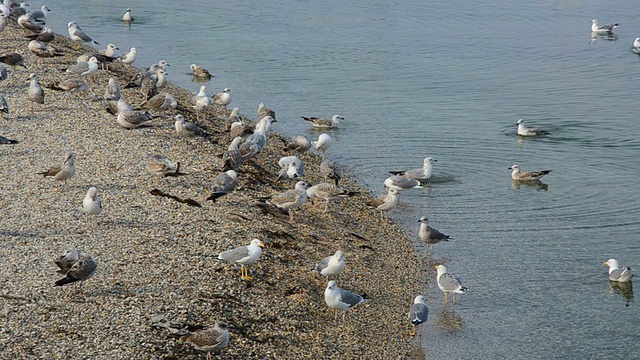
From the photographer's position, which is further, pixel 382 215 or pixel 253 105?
pixel 253 105

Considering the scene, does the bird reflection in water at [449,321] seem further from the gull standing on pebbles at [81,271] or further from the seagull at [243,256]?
the gull standing on pebbles at [81,271]

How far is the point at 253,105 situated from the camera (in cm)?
2272

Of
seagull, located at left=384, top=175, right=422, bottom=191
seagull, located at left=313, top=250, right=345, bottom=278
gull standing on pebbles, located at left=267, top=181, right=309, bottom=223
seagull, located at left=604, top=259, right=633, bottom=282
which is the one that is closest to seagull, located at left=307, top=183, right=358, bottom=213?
gull standing on pebbles, located at left=267, top=181, right=309, bottom=223

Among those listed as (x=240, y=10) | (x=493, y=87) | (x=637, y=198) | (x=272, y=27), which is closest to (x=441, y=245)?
(x=637, y=198)

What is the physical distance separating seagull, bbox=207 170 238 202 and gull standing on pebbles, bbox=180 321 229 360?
4.18m

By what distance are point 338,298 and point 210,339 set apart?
85.0 inches

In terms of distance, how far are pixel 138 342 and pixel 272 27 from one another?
90.0ft

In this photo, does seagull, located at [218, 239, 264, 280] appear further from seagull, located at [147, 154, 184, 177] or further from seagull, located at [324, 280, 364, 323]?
seagull, located at [147, 154, 184, 177]

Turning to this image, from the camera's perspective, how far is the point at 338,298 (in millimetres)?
10125

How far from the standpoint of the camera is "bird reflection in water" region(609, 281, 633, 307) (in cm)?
1222

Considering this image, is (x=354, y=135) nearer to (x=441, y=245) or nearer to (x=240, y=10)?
(x=441, y=245)

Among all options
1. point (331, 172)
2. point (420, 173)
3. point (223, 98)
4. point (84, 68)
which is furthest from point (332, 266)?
point (84, 68)

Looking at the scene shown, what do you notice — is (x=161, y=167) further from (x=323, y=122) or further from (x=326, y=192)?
(x=323, y=122)

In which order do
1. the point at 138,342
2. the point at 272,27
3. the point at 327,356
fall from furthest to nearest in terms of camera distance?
the point at 272,27, the point at 327,356, the point at 138,342
